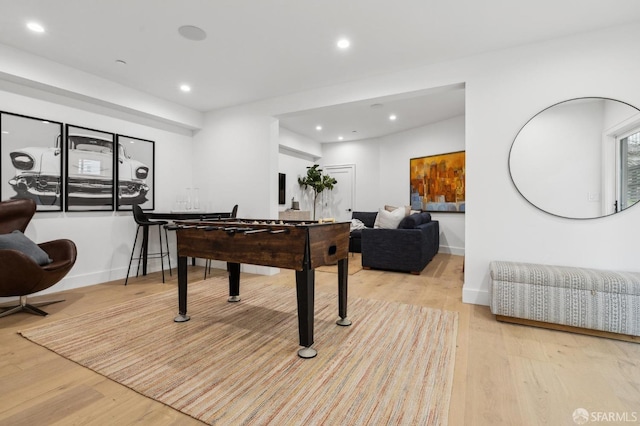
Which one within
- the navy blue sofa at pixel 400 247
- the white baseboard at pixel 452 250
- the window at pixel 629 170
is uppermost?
the window at pixel 629 170

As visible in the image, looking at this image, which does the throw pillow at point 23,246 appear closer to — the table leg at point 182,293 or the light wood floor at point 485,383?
the light wood floor at point 485,383

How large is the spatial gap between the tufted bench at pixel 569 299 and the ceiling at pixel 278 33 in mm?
2107

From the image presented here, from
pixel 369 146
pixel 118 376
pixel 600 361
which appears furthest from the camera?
pixel 369 146

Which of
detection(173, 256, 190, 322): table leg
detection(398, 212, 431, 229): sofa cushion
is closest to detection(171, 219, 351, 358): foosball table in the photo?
detection(173, 256, 190, 322): table leg

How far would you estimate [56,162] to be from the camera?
3535mm

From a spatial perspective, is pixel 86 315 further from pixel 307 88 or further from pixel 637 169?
pixel 637 169

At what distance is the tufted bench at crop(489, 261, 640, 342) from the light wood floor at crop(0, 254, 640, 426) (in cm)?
10

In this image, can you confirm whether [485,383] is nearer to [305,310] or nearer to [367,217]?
[305,310]

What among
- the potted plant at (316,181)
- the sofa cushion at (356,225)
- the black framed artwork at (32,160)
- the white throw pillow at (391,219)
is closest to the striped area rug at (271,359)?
the black framed artwork at (32,160)

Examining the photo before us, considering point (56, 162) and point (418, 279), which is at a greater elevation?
point (56, 162)

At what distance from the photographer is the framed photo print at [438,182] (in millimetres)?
6137

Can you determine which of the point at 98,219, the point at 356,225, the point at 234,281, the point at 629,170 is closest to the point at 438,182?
the point at 356,225

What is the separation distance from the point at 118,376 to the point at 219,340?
0.66m

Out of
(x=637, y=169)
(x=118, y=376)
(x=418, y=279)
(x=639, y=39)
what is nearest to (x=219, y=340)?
(x=118, y=376)
